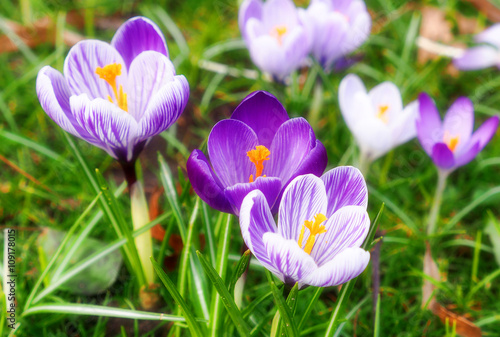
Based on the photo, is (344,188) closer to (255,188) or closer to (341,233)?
(341,233)

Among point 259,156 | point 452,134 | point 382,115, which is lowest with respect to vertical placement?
point 452,134

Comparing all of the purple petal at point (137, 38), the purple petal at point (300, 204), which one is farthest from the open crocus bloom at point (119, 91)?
the purple petal at point (300, 204)

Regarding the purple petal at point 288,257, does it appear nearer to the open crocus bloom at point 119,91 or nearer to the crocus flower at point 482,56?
the open crocus bloom at point 119,91

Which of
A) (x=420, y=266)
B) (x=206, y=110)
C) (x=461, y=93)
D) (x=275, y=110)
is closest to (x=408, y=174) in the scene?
(x=420, y=266)

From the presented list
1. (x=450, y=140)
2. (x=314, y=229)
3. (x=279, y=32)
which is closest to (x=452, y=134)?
(x=450, y=140)

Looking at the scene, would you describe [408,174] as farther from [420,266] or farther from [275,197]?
[275,197]

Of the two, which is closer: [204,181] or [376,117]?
[204,181]
